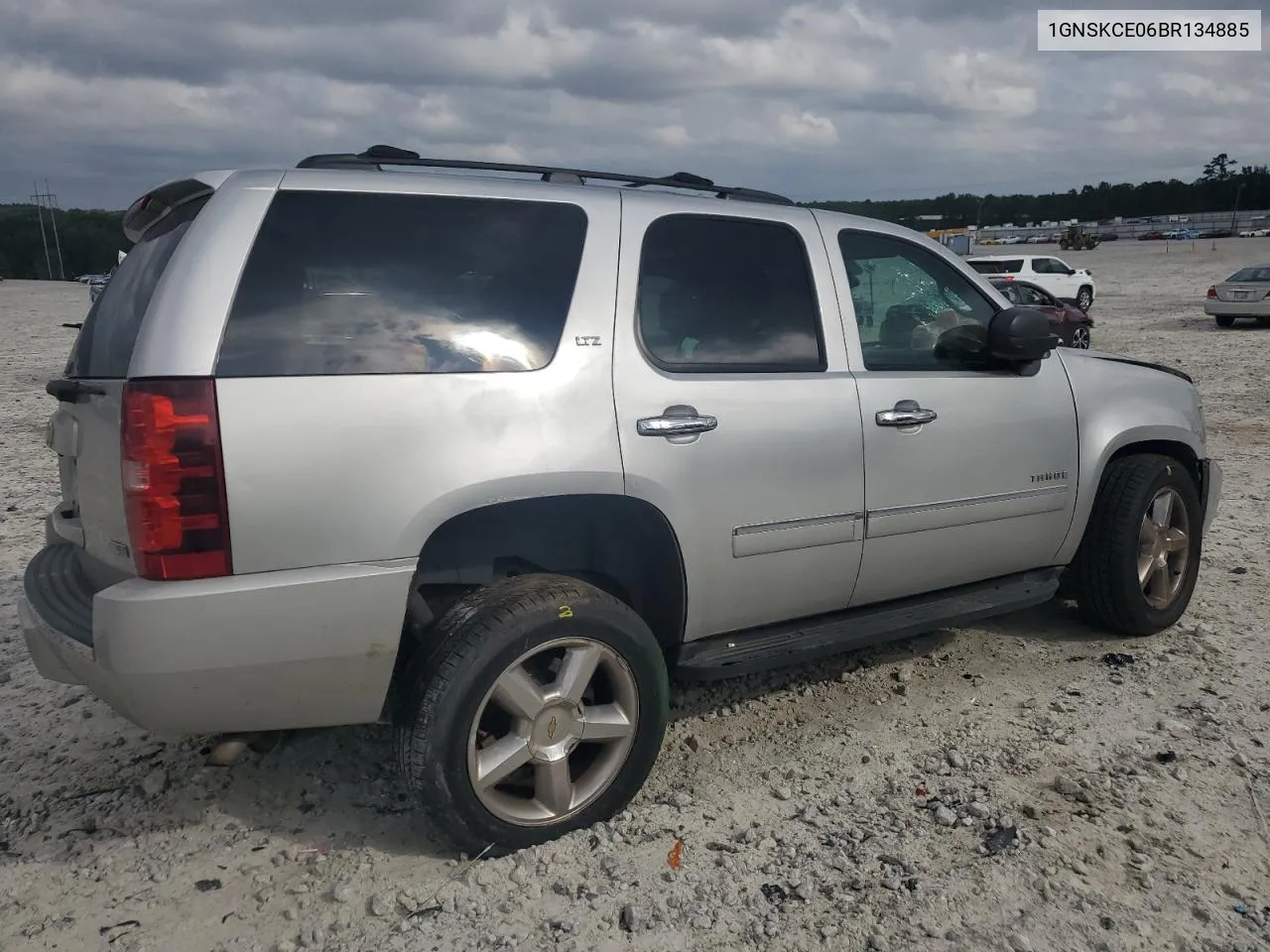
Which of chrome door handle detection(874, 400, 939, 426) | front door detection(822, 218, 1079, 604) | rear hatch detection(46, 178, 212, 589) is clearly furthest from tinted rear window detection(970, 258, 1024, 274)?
rear hatch detection(46, 178, 212, 589)

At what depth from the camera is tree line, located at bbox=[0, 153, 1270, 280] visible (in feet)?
313

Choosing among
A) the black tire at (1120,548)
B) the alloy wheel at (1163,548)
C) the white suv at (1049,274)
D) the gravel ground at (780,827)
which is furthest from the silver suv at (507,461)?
the white suv at (1049,274)

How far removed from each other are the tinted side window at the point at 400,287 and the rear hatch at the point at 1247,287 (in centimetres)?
2229

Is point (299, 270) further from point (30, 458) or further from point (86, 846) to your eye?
point (30, 458)

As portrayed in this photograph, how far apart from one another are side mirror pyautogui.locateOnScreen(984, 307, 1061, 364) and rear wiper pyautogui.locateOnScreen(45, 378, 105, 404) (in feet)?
9.99

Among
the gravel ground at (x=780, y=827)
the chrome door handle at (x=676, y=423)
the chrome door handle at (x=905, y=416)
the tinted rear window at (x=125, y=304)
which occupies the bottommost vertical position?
the gravel ground at (x=780, y=827)

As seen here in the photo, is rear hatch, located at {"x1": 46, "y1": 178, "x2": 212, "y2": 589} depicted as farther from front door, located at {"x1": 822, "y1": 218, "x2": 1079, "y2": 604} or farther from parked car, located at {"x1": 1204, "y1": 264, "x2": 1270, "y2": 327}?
parked car, located at {"x1": 1204, "y1": 264, "x2": 1270, "y2": 327}

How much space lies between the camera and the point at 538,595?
2830 millimetres

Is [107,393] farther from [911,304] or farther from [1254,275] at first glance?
[1254,275]

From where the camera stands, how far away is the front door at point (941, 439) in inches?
140

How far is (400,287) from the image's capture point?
8.93 ft

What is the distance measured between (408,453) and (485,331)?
0.43 metres

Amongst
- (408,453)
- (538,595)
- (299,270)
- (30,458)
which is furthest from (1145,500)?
(30,458)

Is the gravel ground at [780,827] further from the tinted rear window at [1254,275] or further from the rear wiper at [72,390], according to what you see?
the tinted rear window at [1254,275]
